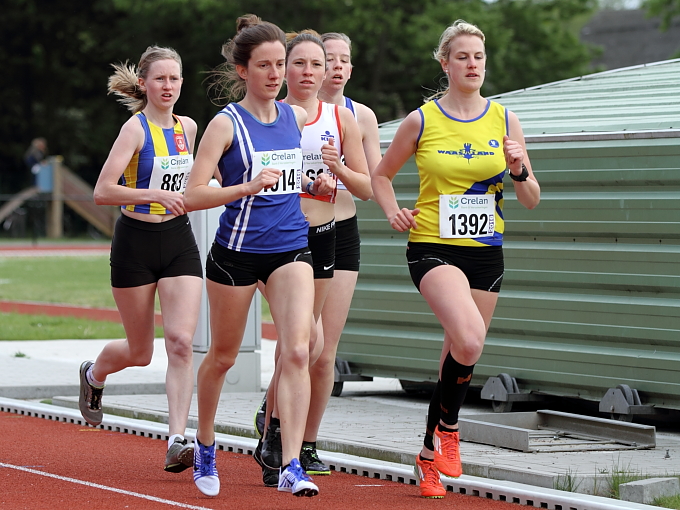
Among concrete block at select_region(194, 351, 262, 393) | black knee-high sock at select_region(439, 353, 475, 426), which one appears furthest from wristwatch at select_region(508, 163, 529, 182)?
concrete block at select_region(194, 351, 262, 393)

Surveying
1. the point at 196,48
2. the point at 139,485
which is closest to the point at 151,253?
the point at 139,485

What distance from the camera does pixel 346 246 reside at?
6.84 meters

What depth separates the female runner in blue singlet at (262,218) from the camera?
5.75m

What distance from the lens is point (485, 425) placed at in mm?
7465

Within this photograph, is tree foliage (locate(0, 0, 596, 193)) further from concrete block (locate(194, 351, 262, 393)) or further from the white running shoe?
the white running shoe

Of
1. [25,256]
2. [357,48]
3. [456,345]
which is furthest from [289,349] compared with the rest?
[357,48]

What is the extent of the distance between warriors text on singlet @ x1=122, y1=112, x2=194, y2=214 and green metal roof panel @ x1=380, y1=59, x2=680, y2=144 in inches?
120

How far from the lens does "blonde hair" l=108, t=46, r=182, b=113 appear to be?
7.14m

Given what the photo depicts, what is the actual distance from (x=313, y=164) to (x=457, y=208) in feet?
2.91

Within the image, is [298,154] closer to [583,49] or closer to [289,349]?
[289,349]

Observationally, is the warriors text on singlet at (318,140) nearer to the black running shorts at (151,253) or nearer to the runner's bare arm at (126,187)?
the runner's bare arm at (126,187)

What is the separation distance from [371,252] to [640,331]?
8.36 ft

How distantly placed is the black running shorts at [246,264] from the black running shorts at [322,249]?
0.45 meters

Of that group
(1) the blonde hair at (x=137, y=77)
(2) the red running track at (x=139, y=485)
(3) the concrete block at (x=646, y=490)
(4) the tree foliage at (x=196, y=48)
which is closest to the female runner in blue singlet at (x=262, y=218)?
(2) the red running track at (x=139, y=485)
